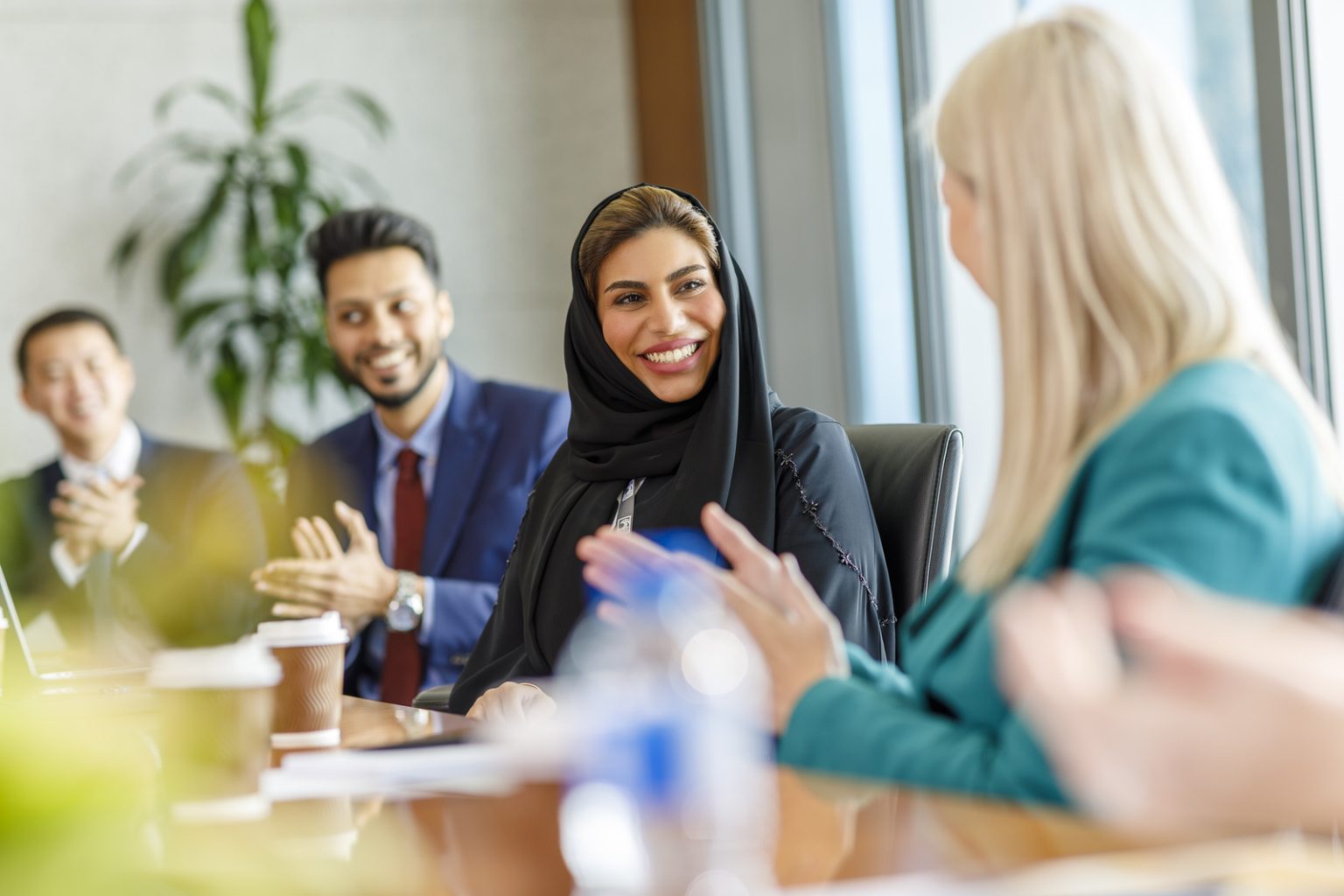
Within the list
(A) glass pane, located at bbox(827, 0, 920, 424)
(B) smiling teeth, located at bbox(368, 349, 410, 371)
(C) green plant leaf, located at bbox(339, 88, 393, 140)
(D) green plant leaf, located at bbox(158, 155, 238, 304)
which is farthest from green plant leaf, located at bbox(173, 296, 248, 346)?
(A) glass pane, located at bbox(827, 0, 920, 424)

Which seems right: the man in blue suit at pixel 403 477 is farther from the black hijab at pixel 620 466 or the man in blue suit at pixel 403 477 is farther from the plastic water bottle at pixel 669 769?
the plastic water bottle at pixel 669 769

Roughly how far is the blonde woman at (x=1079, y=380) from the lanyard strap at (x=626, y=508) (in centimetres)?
113

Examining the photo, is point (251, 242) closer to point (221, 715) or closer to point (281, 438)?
point (281, 438)

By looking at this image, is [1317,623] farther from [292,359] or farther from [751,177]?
[292,359]

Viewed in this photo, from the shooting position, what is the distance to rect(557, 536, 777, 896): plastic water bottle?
0.79 meters

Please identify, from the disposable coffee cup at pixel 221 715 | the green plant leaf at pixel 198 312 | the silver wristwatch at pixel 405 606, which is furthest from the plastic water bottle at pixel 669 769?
the green plant leaf at pixel 198 312

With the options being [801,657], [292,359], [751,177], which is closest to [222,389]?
[292,359]

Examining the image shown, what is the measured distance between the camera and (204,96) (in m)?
5.08

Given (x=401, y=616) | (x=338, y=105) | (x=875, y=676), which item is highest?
(x=338, y=105)

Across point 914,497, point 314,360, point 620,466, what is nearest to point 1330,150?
point 914,497

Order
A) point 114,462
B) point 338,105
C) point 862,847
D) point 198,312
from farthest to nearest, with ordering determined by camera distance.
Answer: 1. point 338,105
2. point 198,312
3. point 114,462
4. point 862,847

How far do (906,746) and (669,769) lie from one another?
0.21 metres

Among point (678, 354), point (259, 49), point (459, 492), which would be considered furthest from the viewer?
point (259, 49)

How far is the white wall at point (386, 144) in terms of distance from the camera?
491cm
